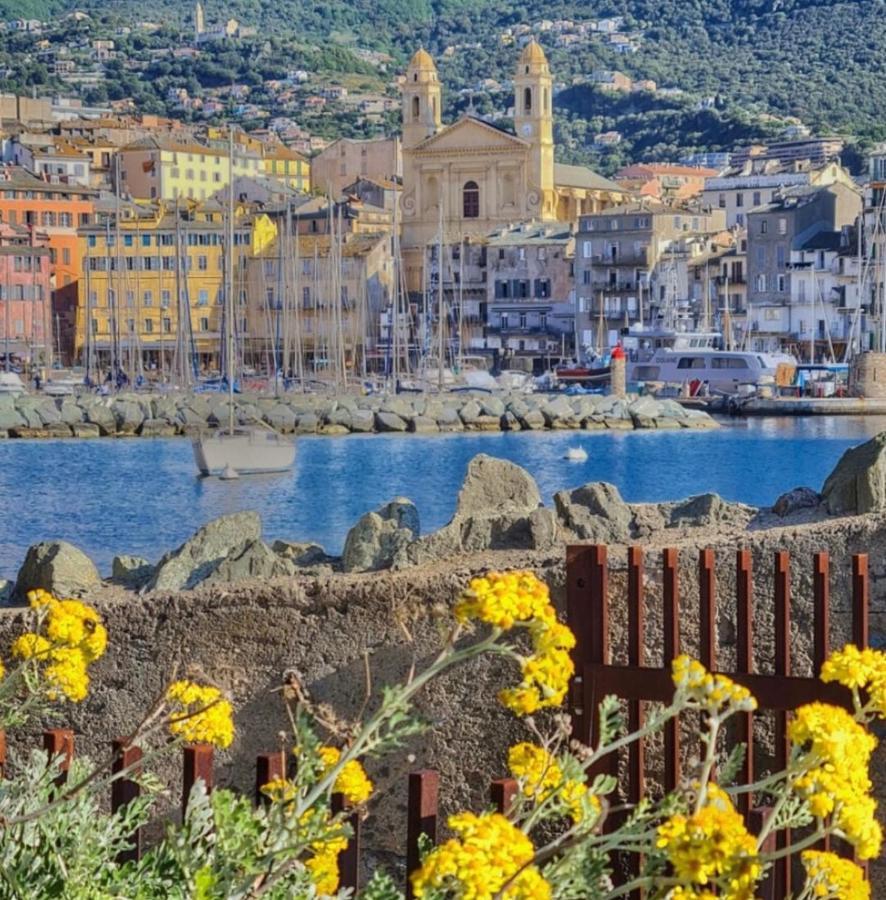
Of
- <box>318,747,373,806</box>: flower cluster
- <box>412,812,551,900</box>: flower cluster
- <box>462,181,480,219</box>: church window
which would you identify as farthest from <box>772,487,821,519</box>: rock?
<box>462,181,480,219</box>: church window

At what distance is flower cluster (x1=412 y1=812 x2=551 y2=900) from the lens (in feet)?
9.32

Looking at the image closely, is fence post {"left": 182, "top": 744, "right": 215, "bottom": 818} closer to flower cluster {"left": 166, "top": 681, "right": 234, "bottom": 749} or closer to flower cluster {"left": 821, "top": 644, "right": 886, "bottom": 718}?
flower cluster {"left": 166, "top": 681, "right": 234, "bottom": 749}

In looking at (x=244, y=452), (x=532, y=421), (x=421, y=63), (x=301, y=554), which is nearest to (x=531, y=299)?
(x=421, y=63)

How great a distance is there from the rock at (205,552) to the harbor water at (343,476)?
14689mm

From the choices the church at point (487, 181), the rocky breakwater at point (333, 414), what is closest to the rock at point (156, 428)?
the rocky breakwater at point (333, 414)

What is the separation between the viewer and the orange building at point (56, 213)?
9631 cm

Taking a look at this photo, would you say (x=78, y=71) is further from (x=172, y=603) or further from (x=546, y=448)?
(x=172, y=603)

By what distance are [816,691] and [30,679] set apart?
65.2 inches

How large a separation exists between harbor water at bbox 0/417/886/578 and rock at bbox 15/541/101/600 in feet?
51.2

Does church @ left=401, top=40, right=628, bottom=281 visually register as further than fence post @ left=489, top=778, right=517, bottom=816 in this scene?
Yes

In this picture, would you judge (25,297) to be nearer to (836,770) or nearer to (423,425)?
(423,425)

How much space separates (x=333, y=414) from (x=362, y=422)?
0.92 meters

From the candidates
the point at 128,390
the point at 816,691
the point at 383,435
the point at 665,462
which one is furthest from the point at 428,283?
the point at 816,691

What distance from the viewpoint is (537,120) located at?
111 metres
